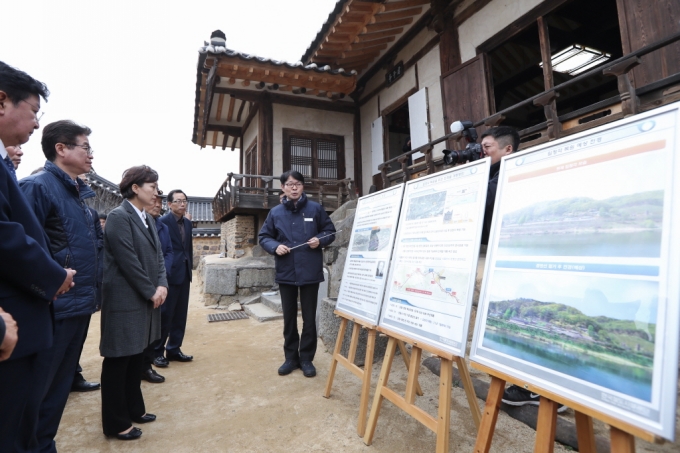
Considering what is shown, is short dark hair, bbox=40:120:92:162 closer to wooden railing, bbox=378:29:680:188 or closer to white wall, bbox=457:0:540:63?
wooden railing, bbox=378:29:680:188

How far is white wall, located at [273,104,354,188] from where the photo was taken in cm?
854

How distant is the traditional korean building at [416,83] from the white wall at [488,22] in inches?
0.8

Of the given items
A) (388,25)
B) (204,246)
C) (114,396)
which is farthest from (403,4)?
(204,246)

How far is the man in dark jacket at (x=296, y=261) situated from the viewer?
3.20 m

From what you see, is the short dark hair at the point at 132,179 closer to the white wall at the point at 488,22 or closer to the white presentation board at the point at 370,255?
the white presentation board at the point at 370,255

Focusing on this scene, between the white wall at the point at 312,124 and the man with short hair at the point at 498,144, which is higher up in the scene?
the white wall at the point at 312,124

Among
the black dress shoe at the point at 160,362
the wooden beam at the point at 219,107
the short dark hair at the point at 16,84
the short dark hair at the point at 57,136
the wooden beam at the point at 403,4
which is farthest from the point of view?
the wooden beam at the point at 219,107

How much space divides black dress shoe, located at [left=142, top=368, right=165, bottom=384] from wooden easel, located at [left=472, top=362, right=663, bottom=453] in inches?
114

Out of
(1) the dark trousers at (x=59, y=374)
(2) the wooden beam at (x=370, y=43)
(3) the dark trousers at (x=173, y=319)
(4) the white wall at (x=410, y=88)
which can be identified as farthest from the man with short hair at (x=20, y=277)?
(2) the wooden beam at (x=370, y=43)

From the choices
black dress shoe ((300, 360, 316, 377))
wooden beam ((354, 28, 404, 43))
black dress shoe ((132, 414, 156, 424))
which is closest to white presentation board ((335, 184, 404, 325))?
black dress shoe ((300, 360, 316, 377))

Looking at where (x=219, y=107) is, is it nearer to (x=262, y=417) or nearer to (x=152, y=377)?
(x=152, y=377)

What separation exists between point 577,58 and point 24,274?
9557 mm

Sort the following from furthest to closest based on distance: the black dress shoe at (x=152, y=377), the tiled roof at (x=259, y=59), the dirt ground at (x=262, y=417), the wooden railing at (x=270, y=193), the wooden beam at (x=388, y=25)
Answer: the wooden railing at (x=270, y=193)
the wooden beam at (x=388, y=25)
the tiled roof at (x=259, y=59)
the black dress shoe at (x=152, y=377)
the dirt ground at (x=262, y=417)

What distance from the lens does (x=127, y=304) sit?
2.23 meters
